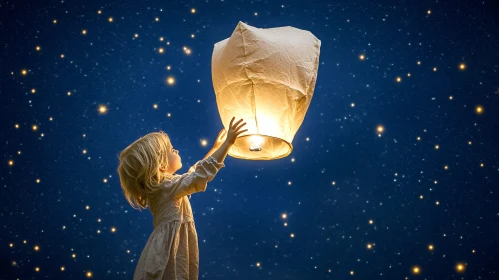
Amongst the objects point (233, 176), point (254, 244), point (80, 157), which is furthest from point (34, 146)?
point (254, 244)

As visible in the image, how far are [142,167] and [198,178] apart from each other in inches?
9.4

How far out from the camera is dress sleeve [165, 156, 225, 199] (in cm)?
159

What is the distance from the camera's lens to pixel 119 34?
8.57ft

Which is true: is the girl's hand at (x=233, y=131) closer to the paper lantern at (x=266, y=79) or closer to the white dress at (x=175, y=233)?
the paper lantern at (x=266, y=79)

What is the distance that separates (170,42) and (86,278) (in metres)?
1.43

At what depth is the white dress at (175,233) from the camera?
1589 millimetres

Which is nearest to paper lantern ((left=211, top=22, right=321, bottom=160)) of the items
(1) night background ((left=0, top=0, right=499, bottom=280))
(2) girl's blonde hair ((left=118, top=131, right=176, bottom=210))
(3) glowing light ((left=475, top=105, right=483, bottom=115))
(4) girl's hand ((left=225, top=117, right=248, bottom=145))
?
(4) girl's hand ((left=225, top=117, right=248, bottom=145))

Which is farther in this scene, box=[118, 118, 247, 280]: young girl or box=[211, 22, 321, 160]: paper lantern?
box=[118, 118, 247, 280]: young girl

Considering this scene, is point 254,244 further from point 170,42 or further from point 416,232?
point 170,42

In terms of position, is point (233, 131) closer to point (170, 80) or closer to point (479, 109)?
point (170, 80)

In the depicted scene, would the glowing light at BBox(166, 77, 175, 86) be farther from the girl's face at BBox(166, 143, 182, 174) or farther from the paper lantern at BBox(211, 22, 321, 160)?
the paper lantern at BBox(211, 22, 321, 160)

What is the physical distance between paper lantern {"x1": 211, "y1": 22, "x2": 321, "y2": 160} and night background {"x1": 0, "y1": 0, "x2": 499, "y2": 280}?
1107mm

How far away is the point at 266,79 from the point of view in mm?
1380

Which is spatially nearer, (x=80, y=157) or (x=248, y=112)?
(x=248, y=112)
